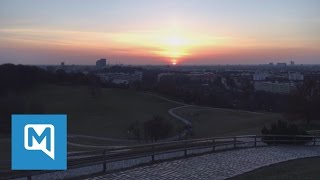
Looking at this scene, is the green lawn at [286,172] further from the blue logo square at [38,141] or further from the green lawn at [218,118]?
the green lawn at [218,118]

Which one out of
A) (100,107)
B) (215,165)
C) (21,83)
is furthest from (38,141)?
(21,83)

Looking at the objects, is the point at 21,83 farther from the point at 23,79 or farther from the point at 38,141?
the point at 38,141

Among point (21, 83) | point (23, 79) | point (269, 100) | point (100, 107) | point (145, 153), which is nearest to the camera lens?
point (145, 153)

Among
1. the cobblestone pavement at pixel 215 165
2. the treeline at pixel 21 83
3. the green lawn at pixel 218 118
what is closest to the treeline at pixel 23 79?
the treeline at pixel 21 83

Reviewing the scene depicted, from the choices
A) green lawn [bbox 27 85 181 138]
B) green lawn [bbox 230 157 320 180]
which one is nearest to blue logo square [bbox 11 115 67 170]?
green lawn [bbox 230 157 320 180]

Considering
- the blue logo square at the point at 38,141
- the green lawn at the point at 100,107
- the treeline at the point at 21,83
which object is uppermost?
the blue logo square at the point at 38,141
